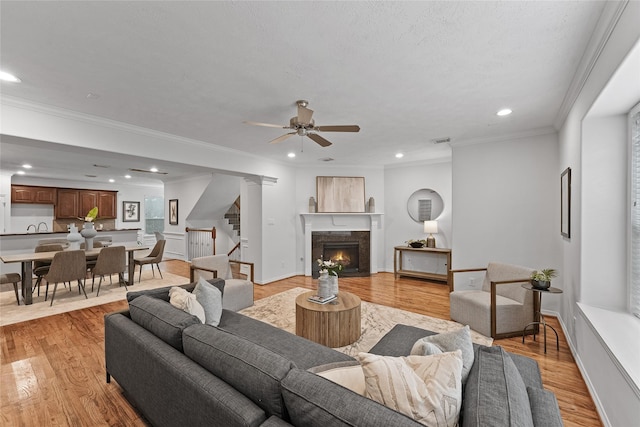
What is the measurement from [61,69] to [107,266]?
3661 mm

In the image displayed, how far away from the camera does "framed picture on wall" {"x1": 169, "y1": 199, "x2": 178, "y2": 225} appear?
853 centimetres

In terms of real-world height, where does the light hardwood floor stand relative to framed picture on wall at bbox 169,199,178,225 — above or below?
below

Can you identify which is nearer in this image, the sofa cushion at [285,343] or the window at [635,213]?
the sofa cushion at [285,343]

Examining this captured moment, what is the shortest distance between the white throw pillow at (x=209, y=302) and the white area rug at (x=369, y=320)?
117 centimetres

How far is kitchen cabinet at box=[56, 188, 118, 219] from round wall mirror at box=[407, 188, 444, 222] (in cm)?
953

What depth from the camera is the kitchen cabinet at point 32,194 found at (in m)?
7.65

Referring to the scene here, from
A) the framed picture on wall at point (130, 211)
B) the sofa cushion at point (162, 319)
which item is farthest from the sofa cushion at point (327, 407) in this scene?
the framed picture on wall at point (130, 211)

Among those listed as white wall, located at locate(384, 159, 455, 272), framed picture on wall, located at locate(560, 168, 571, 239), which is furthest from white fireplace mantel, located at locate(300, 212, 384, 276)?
framed picture on wall, located at locate(560, 168, 571, 239)

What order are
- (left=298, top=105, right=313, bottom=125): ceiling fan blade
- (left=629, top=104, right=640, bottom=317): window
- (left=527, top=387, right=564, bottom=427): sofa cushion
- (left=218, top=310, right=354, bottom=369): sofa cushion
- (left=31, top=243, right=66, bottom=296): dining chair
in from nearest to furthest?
1. (left=527, top=387, right=564, bottom=427): sofa cushion
2. (left=218, top=310, right=354, bottom=369): sofa cushion
3. (left=629, top=104, right=640, bottom=317): window
4. (left=298, top=105, right=313, bottom=125): ceiling fan blade
5. (left=31, top=243, right=66, bottom=296): dining chair

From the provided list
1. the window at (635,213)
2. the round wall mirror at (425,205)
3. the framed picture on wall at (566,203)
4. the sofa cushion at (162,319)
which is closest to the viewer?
the sofa cushion at (162,319)

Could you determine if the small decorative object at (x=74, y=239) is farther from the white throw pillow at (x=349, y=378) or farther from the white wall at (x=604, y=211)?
the white wall at (x=604, y=211)

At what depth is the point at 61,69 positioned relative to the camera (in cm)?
224

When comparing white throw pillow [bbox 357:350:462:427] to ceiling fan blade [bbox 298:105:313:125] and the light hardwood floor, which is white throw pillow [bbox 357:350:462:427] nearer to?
the light hardwood floor

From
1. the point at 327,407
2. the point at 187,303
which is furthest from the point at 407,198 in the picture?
the point at 327,407
